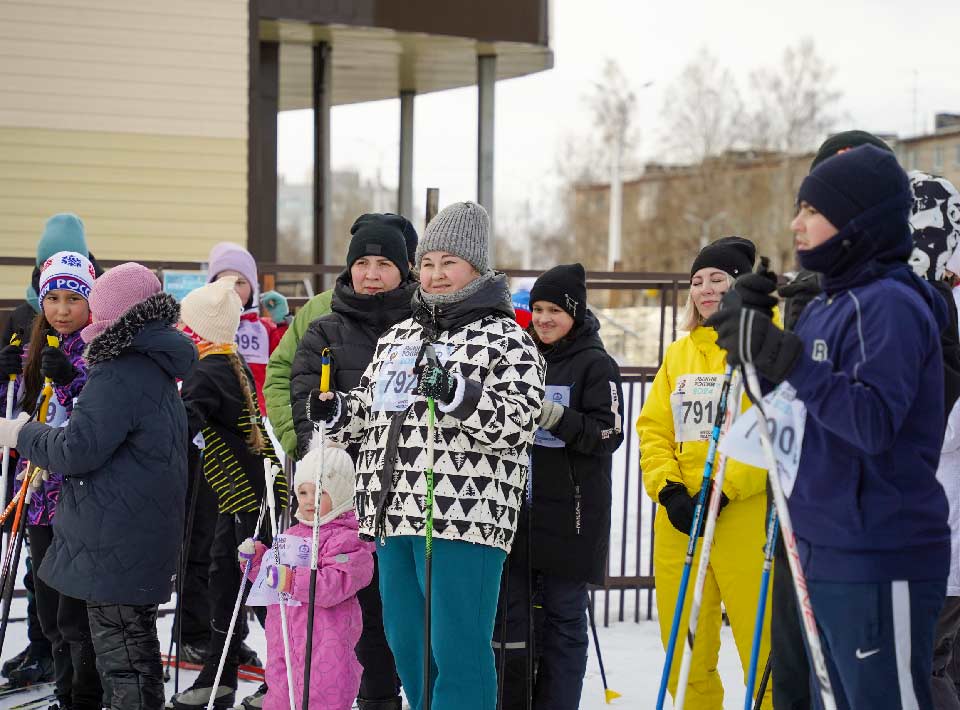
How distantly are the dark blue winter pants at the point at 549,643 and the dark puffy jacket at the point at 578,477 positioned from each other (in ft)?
0.32

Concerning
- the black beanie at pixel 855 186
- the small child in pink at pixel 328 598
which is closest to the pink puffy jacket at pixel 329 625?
the small child in pink at pixel 328 598

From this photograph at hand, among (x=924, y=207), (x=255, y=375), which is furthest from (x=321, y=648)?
(x=924, y=207)

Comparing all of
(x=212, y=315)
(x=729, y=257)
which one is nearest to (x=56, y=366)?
(x=212, y=315)

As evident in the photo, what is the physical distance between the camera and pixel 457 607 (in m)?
3.87

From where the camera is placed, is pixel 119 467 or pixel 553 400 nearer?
pixel 119 467

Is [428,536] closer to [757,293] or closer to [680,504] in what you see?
[680,504]

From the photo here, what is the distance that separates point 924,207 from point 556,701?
7.85 ft

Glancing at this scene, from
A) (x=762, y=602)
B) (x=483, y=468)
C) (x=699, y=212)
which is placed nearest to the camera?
(x=762, y=602)

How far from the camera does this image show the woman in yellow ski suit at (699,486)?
432 cm

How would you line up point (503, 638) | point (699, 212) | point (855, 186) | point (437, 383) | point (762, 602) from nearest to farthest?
point (855, 186)
point (762, 602)
point (437, 383)
point (503, 638)
point (699, 212)

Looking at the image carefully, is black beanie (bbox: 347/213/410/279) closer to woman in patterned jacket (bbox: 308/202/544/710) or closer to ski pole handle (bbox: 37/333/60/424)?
woman in patterned jacket (bbox: 308/202/544/710)

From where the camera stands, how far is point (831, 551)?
288 cm

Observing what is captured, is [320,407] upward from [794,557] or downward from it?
upward

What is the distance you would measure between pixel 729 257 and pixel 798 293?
3.43 feet
